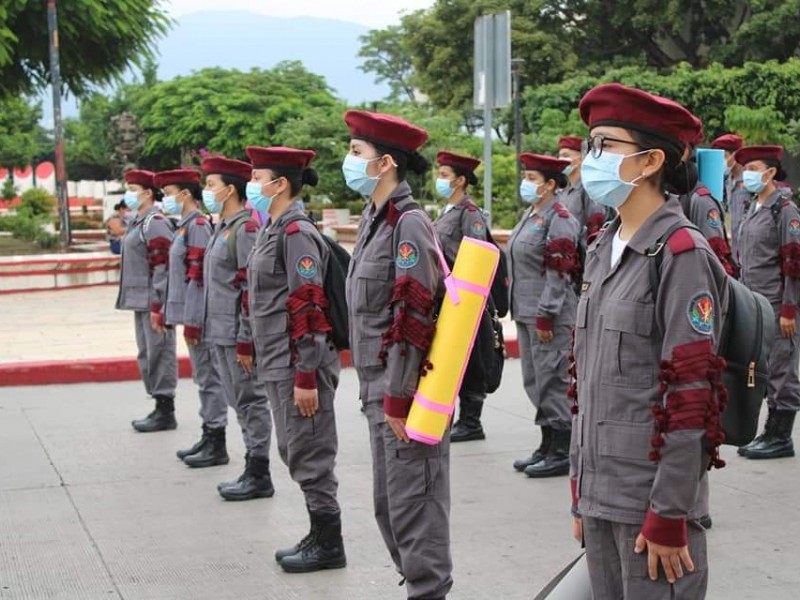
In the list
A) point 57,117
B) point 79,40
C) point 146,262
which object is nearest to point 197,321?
point 146,262

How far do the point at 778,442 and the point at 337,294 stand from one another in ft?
12.1

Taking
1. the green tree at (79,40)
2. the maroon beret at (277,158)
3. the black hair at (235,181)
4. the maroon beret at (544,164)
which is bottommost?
the black hair at (235,181)

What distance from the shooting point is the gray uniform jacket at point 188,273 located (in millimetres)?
7973

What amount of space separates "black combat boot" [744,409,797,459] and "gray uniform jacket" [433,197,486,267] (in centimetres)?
225

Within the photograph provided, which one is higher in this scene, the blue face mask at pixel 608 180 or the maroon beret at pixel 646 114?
the maroon beret at pixel 646 114

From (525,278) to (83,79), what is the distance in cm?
2175

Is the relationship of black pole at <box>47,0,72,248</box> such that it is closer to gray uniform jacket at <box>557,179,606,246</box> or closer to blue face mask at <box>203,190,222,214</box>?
gray uniform jacket at <box>557,179,606,246</box>

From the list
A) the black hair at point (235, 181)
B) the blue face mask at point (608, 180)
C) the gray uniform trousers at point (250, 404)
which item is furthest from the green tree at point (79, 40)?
the blue face mask at point (608, 180)

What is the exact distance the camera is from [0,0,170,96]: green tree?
24219mm

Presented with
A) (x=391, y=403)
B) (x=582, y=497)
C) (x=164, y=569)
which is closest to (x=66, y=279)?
(x=164, y=569)

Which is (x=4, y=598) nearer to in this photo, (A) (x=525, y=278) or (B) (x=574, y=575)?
(B) (x=574, y=575)

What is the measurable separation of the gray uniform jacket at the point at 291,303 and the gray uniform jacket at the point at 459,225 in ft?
8.60

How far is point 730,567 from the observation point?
18.8 feet

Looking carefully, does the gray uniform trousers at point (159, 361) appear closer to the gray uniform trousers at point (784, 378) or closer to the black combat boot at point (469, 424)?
the black combat boot at point (469, 424)
